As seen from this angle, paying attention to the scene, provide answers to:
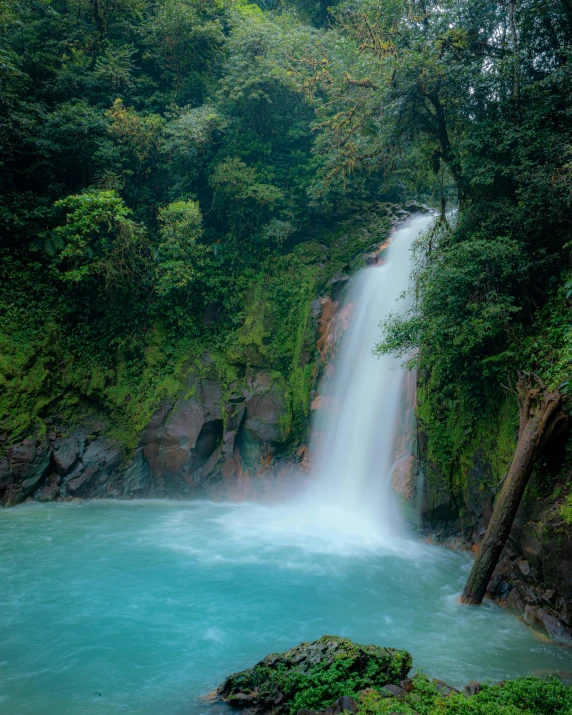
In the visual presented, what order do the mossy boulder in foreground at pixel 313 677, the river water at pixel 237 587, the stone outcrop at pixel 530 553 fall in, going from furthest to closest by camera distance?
the stone outcrop at pixel 530 553 → the river water at pixel 237 587 → the mossy boulder in foreground at pixel 313 677

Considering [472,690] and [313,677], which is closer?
[472,690]

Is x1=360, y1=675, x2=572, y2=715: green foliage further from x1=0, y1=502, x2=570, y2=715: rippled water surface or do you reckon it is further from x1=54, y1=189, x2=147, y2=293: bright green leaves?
x1=54, y1=189, x2=147, y2=293: bright green leaves

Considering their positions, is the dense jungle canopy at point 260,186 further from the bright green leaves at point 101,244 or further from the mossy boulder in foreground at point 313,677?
the mossy boulder in foreground at point 313,677

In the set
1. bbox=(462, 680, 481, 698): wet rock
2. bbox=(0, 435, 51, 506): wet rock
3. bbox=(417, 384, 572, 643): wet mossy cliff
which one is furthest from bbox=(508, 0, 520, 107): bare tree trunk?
bbox=(0, 435, 51, 506): wet rock

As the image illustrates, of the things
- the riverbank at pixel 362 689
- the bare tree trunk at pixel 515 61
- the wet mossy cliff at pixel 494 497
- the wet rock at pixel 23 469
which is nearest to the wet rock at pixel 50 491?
the wet rock at pixel 23 469

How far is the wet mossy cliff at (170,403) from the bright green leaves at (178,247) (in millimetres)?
1543

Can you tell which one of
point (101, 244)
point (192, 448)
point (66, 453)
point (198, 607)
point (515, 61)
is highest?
point (515, 61)

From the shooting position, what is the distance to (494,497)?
8172 mm

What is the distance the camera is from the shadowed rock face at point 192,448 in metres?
12.3

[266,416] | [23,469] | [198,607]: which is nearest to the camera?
[198,607]

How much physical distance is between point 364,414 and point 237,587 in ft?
18.5

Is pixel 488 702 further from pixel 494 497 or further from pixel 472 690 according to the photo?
pixel 494 497

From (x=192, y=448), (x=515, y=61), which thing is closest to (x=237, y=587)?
(x=192, y=448)

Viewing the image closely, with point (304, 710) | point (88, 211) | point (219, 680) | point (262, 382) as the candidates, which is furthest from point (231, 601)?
point (88, 211)
